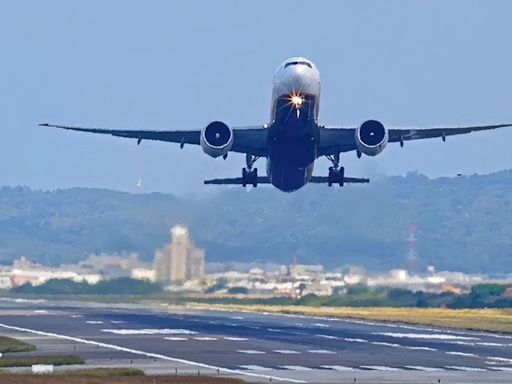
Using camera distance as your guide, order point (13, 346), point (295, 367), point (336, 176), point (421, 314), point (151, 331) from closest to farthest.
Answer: point (295, 367) < point (13, 346) < point (151, 331) < point (336, 176) < point (421, 314)

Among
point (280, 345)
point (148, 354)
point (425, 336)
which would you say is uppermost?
point (425, 336)

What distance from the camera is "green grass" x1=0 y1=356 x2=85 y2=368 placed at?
5844 centimetres

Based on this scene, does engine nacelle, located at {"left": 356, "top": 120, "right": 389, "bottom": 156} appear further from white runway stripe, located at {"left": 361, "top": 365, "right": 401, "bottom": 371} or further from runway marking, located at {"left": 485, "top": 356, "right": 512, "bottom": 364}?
white runway stripe, located at {"left": 361, "top": 365, "right": 401, "bottom": 371}

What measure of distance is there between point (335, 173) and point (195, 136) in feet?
25.5

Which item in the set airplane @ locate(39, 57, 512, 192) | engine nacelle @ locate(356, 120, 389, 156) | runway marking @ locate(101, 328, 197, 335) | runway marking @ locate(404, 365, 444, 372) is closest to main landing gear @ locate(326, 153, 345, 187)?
airplane @ locate(39, 57, 512, 192)

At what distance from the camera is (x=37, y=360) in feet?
197

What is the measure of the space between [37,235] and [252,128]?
73.0 m

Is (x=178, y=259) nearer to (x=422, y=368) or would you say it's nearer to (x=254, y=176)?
(x=254, y=176)

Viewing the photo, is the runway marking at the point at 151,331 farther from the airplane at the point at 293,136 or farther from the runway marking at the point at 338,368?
the runway marking at the point at 338,368

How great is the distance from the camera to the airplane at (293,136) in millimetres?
70250

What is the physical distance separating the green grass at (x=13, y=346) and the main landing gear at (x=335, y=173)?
19313 millimetres

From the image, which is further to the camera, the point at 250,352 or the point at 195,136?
the point at 195,136

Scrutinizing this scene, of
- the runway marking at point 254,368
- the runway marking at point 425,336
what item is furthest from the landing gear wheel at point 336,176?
the runway marking at point 254,368

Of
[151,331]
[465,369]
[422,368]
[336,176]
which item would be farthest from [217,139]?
[465,369]
